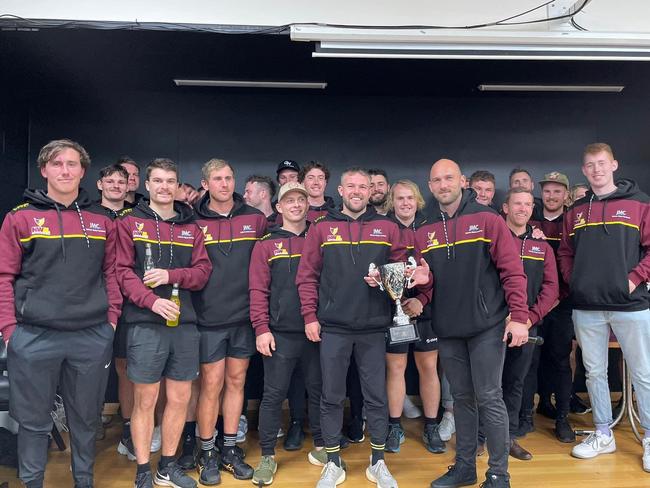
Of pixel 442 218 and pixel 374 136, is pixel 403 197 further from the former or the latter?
pixel 374 136

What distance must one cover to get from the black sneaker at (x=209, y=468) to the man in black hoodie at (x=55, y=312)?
562 millimetres

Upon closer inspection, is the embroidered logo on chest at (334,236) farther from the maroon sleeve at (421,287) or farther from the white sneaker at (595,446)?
the white sneaker at (595,446)

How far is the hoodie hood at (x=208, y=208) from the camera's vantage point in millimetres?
2854

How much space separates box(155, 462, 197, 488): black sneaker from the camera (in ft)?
8.41

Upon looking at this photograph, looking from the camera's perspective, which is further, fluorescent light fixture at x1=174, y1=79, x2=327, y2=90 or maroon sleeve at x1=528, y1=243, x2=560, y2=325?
fluorescent light fixture at x1=174, y1=79, x2=327, y2=90

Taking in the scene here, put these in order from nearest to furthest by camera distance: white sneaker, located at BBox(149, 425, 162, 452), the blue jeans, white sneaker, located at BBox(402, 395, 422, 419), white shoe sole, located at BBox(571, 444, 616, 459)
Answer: the blue jeans, white shoe sole, located at BBox(571, 444, 616, 459), white sneaker, located at BBox(149, 425, 162, 452), white sneaker, located at BBox(402, 395, 422, 419)

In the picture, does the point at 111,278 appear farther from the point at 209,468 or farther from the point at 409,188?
the point at 409,188

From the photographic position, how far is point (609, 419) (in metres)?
2.99

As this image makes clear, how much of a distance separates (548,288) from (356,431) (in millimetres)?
1531

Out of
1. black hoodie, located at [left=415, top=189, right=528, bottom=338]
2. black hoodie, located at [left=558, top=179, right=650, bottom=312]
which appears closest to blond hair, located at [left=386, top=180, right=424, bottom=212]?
black hoodie, located at [left=415, top=189, right=528, bottom=338]

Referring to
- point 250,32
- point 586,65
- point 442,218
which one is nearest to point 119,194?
point 250,32

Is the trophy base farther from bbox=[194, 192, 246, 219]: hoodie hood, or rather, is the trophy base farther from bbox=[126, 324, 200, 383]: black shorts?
bbox=[194, 192, 246, 219]: hoodie hood

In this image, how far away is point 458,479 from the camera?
2584mm

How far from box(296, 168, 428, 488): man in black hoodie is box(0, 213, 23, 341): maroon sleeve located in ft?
4.54
